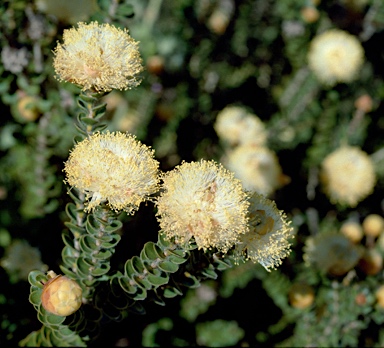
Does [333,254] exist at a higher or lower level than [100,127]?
lower

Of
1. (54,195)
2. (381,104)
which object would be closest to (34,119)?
(54,195)

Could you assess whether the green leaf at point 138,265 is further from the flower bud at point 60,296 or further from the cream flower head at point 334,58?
the cream flower head at point 334,58

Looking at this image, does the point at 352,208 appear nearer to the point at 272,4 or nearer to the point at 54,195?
the point at 272,4

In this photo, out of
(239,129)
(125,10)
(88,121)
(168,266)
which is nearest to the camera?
(168,266)

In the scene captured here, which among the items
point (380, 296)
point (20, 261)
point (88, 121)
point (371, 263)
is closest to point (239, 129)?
point (371, 263)

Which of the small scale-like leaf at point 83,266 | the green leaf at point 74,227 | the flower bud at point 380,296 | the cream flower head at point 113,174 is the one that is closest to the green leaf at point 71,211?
the green leaf at point 74,227

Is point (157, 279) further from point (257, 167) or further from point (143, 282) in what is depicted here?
point (257, 167)
